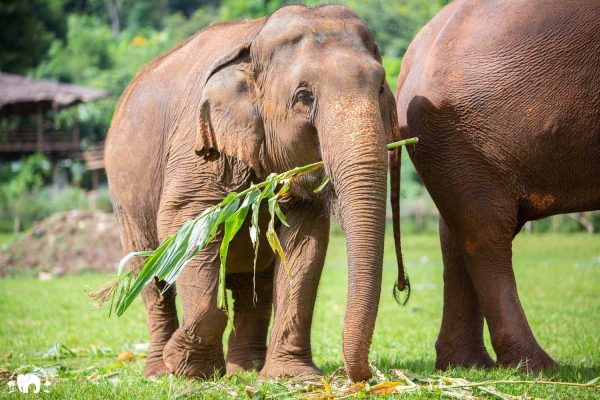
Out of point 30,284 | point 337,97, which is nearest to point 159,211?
point 337,97

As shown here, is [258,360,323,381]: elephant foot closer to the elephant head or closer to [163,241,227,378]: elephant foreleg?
[163,241,227,378]: elephant foreleg

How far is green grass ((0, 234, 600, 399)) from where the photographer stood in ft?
20.4

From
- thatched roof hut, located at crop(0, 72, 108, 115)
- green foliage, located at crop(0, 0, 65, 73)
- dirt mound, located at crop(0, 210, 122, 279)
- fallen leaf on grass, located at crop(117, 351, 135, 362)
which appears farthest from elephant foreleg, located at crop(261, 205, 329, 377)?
green foliage, located at crop(0, 0, 65, 73)

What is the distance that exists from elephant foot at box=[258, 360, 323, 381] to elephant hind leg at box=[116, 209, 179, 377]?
1361 mm

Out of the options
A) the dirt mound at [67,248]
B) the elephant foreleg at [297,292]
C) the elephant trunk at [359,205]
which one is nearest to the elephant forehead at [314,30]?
the elephant trunk at [359,205]

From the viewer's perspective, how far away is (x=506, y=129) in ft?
20.5

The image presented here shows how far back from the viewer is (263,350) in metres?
7.99

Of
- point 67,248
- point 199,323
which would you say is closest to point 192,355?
point 199,323

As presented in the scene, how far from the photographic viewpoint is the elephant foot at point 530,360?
627 centimetres

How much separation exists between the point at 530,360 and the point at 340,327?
202 inches

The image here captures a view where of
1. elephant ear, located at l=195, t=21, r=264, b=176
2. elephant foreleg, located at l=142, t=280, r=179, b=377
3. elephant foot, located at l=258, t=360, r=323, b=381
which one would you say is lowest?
elephant foot, located at l=258, t=360, r=323, b=381

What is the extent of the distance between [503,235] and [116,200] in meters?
3.10

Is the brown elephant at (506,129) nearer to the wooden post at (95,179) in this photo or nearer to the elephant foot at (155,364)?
the elephant foot at (155,364)

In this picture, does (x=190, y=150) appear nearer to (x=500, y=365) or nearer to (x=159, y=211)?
(x=159, y=211)
